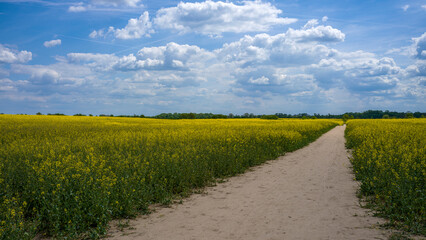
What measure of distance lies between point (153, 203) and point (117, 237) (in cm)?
217

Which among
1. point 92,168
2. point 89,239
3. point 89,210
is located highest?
point 92,168

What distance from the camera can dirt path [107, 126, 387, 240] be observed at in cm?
575

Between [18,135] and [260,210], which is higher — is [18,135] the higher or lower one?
the higher one

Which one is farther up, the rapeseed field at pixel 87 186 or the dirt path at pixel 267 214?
the rapeseed field at pixel 87 186

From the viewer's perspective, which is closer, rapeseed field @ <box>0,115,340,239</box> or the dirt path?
the dirt path

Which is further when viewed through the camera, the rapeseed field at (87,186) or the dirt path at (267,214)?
the rapeseed field at (87,186)

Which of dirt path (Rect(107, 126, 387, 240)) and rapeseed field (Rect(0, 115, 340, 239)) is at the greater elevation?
rapeseed field (Rect(0, 115, 340, 239))

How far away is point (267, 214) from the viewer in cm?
684

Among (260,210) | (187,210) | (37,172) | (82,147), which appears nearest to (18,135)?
(82,147)

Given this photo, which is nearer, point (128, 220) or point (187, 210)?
point (128, 220)

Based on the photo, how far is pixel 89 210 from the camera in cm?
609

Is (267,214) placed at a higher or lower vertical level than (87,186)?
lower

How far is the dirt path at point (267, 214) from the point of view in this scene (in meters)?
A: 5.75

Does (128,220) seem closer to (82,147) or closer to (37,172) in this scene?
(37,172)
